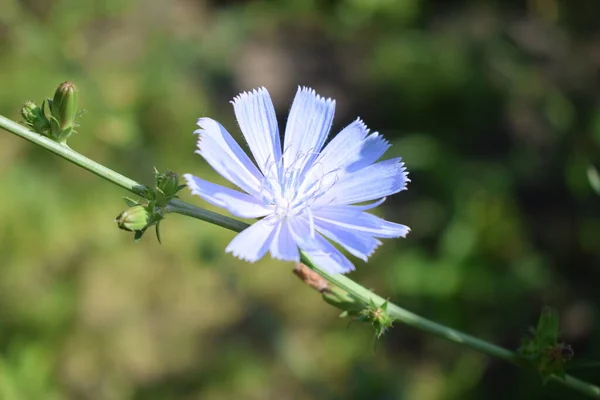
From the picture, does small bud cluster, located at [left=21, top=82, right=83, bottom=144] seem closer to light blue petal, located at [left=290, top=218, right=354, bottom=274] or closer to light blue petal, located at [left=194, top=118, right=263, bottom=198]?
light blue petal, located at [left=194, top=118, right=263, bottom=198]

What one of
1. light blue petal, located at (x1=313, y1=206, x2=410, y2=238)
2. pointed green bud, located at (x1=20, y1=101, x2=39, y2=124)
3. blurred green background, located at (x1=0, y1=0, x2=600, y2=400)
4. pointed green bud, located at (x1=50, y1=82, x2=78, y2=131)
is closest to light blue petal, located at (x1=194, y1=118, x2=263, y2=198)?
light blue petal, located at (x1=313, y1=206, x2=410, y2=238)

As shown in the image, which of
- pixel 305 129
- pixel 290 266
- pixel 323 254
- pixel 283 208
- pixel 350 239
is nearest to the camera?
pixel 323 254

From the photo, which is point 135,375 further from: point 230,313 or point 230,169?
point 230,169

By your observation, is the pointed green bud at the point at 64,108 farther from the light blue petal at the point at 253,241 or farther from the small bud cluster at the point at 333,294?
the small bud cluster at the point at 333,294

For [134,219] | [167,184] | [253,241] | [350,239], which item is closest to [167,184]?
[167,184]

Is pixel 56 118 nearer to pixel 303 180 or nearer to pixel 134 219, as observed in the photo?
pixel 134 219

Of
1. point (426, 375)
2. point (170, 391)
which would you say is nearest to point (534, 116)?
point (426, 375)

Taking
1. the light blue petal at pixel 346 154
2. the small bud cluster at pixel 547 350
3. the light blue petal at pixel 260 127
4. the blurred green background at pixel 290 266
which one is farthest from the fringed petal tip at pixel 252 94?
the blurred green background at pixel 290 266
